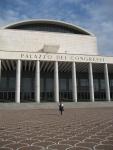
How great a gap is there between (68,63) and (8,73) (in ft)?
48.2

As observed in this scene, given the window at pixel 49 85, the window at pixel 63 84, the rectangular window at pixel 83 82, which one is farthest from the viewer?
the rectangular window at pixel 83 82

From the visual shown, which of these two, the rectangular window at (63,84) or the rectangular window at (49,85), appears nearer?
the rectangular window at (49,85)

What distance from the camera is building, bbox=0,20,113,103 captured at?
1674 inches

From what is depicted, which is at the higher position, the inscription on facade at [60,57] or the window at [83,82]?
the inscription on facade at [60,57]

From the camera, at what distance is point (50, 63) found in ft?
142

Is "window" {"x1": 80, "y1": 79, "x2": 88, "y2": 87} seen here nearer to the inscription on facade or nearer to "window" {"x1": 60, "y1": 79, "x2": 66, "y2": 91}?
"window" {"x1": 60, "y1": 79, "x2": 66, "y2": 91}

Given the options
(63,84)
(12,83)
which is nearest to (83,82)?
(63,84)

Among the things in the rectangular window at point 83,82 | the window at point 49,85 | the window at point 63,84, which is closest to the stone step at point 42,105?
the window at point 49,85

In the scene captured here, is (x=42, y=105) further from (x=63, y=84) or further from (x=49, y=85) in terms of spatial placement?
(x=63, y=84)

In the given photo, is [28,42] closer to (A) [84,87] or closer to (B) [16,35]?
(B) [16,35]

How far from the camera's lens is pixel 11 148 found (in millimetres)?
6828

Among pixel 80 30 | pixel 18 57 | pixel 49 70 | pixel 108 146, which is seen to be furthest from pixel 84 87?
pixel 108 146

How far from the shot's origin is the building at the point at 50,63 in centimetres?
4253

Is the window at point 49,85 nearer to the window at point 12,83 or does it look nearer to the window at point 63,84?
the window at point 63,84
